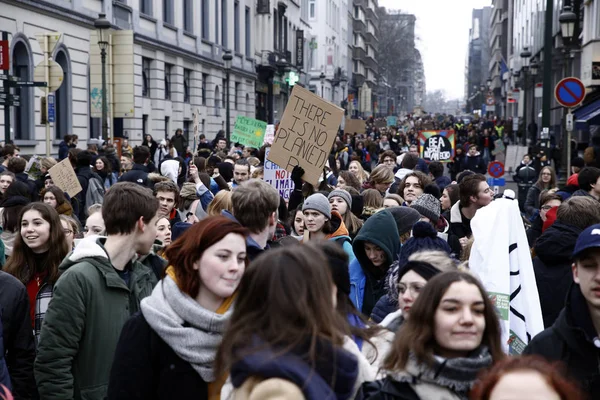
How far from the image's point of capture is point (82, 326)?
4.44m

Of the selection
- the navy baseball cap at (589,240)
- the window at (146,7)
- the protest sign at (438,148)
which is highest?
the window at (146,7)

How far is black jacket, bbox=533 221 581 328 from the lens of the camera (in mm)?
5496

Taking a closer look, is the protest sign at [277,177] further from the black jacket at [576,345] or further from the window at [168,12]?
the window at [168,12]

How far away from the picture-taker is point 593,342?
135 inches

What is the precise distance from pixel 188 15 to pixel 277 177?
32397 millimetres

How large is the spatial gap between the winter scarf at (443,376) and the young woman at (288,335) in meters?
0.37

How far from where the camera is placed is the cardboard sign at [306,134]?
400 inches

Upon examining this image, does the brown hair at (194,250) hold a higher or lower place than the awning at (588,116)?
lower

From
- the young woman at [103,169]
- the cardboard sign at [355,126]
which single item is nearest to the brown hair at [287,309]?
the young woman at [103,169]

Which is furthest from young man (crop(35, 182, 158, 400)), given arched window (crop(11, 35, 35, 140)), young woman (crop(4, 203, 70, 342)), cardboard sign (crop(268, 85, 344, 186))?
arched window (crop(11, 35, 35, 140))

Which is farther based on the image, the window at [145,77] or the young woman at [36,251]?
the window at [145,77]

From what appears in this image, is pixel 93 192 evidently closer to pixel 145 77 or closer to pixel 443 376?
pixel 443 376

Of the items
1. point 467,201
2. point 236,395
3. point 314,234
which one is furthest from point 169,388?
point 467,201

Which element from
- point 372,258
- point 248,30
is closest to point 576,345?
point 372,258
